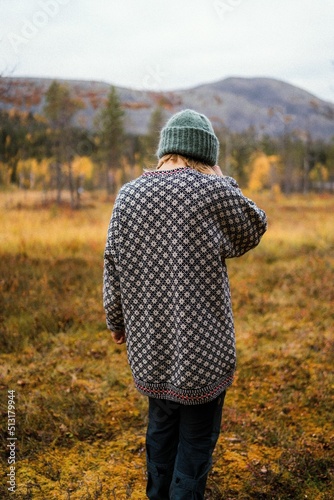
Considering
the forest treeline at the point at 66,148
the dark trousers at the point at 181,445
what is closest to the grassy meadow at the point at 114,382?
the dark trousers at the point at 181,445

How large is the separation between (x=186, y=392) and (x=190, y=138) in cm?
117

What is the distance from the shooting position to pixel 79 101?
33.8 ft

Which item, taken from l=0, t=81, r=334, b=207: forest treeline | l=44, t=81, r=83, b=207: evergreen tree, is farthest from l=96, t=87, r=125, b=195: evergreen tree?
l=44, t=81, r=83, b=207: evergreen tree

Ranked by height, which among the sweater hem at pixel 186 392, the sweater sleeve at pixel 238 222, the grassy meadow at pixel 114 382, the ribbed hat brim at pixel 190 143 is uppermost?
the ribbed hat brim at pixel 190 143

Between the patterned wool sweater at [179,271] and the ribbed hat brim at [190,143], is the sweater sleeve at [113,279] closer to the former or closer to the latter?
the patterned wool sweater at [179,271]

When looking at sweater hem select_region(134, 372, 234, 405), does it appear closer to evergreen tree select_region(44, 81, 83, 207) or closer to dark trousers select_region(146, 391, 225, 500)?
dark trousers select_region(146, 391, 225, 500)

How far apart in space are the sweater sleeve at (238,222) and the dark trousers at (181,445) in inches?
29.5

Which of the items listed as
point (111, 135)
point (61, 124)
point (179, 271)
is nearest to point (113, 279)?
point (179, 271)

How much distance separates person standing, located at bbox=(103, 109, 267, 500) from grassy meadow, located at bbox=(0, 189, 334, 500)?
1.00 metres

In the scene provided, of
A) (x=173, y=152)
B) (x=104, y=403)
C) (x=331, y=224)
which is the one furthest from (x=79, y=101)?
(x=173, y=152)

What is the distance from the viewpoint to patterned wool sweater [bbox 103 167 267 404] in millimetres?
2045

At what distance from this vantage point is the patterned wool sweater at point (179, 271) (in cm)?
204

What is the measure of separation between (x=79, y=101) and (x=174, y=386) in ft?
30.4

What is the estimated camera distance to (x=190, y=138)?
6.91 feet
